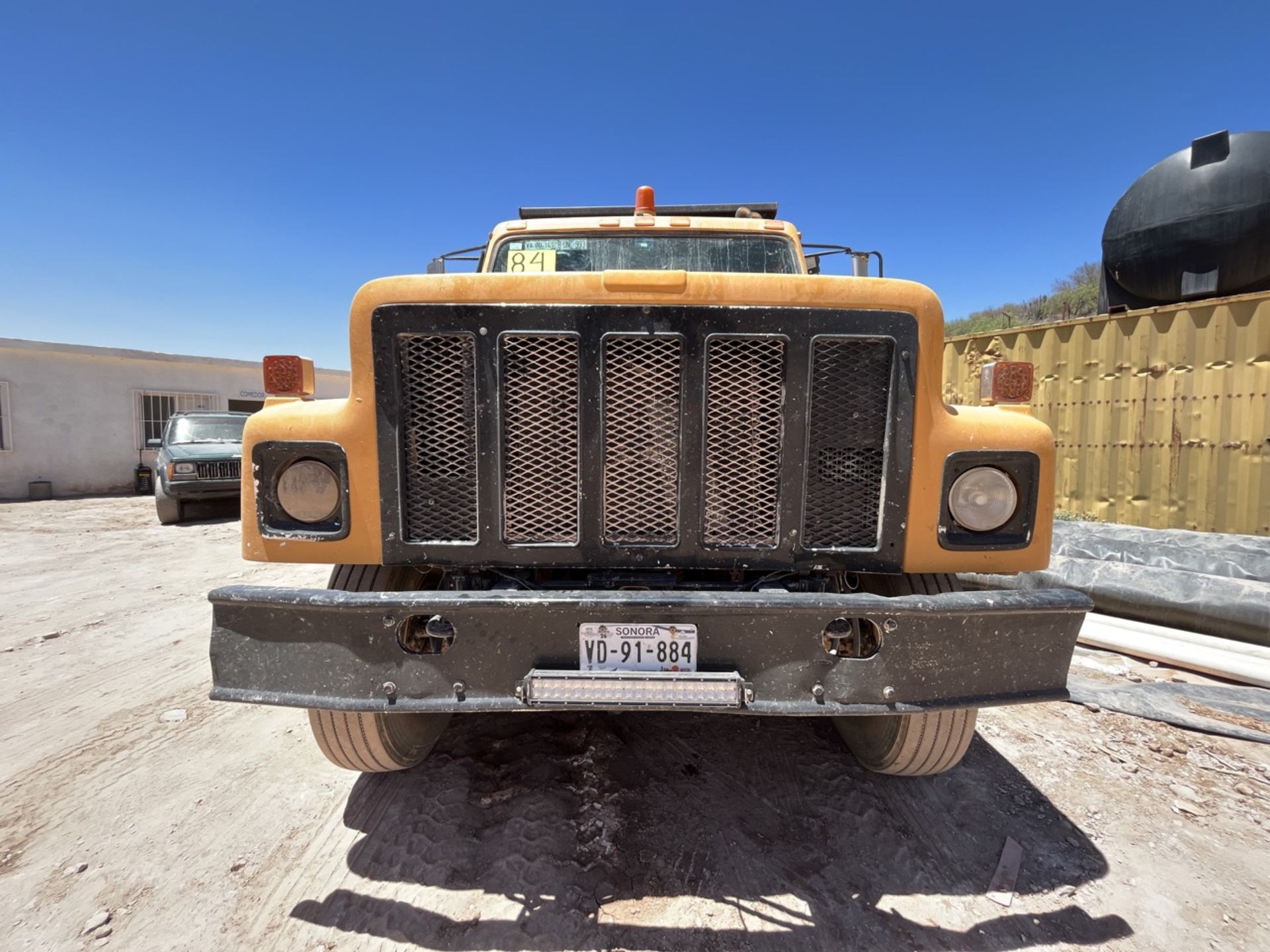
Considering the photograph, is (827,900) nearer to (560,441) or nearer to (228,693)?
(560,441)

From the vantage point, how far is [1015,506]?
1979 millimetres

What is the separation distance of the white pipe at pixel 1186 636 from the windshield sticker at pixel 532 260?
4.49m

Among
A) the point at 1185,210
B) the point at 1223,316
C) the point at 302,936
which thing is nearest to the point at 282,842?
the point at 302,936

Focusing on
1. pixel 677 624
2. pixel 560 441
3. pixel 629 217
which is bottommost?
pixel 677 624

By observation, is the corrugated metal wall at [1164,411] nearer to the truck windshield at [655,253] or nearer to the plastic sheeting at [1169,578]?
the plastic sheeting at [1169,578]

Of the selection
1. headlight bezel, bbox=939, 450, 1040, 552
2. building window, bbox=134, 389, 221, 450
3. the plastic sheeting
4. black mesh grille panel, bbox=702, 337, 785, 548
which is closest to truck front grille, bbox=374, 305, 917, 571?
black mesh grille panel, bbox=702, 337, 785, 548

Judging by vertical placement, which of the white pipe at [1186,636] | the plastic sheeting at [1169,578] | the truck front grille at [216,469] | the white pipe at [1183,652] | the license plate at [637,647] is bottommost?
the white pipe at [1183,652]

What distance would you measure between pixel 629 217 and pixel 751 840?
3206 millimetres

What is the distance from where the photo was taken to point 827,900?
2.04m

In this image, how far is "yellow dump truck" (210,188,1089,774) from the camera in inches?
70.9

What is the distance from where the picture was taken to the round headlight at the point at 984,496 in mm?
1972

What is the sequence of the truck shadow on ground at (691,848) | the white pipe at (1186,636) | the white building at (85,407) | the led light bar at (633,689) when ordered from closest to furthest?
the led light bar at (633,689), the truck shadow on ground at (691,848), the white pipe at (1186,636), the white building at (85,407)

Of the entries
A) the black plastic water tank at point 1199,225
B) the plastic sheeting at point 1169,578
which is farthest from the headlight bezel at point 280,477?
the black plastic water tank at point 1199,225

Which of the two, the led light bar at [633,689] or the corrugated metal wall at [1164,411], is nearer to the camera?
the led light bar at [633,689]
